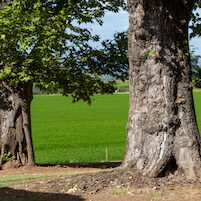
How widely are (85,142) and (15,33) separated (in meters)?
13.4

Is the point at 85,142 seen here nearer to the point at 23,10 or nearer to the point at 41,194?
the point at 23,10

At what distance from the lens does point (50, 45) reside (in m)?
12.5

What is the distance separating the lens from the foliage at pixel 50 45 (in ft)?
41.0

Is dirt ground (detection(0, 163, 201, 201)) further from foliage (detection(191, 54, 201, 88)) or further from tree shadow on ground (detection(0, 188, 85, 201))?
foliage (detection(191, 54, 201, 88))

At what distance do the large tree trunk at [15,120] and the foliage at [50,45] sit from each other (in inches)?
24.3

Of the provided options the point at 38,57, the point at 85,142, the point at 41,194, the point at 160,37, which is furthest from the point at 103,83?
the point at 85,142

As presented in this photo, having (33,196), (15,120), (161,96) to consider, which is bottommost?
(33,196)

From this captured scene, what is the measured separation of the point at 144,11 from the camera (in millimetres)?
8953

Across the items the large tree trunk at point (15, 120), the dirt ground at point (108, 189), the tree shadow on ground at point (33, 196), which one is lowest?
the tree shadow on ground at point (33, 196)

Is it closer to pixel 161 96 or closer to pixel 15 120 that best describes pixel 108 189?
pixel 161 96

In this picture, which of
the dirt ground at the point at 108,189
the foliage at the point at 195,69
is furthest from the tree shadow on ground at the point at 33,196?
the foliage at the point at 195,69

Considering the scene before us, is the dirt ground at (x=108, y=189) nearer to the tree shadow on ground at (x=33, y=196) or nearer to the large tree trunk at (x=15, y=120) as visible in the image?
the tree shadow on ground at (x=33, y=196)

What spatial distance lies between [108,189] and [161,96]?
2.19 metres

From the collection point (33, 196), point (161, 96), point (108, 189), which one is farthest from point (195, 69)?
point (33, 196)
